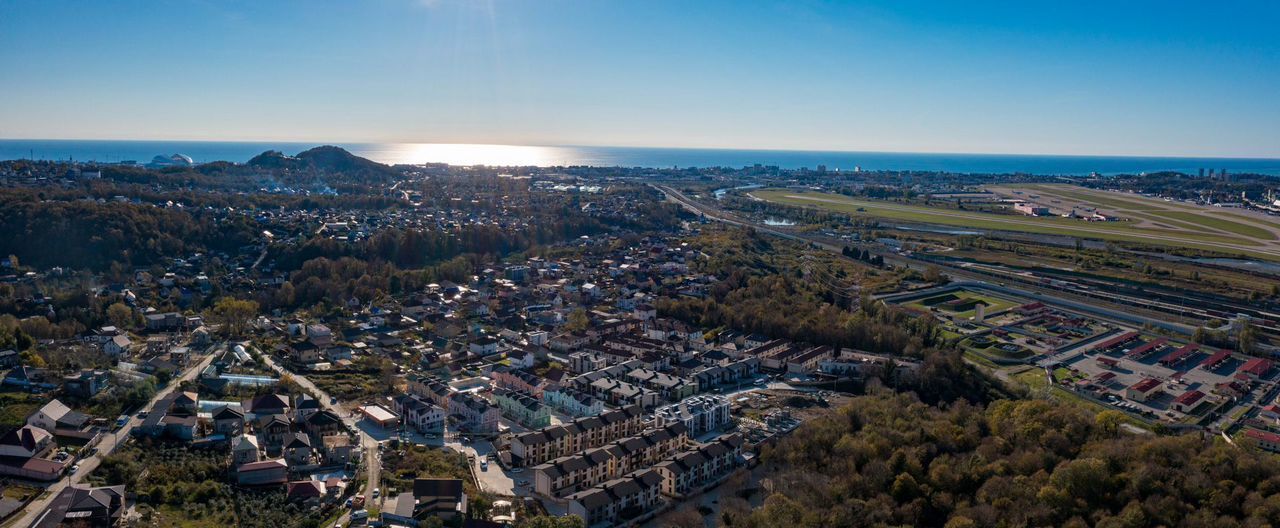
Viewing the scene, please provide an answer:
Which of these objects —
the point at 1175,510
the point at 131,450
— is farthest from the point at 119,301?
the point at 1175,510

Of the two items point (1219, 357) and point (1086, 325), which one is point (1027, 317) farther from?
point (1219, 357)

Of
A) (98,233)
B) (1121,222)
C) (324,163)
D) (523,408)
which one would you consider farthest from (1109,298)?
(324,163)

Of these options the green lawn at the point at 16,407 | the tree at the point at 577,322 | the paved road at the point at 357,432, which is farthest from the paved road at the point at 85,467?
the tree at the point at 577,322

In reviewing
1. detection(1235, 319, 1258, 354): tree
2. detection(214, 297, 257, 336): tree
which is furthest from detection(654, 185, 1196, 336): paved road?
detection(214, 297, 257, 336): tree

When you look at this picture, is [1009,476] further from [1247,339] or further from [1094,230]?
[1094,230]

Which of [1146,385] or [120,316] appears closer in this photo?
[1146,385]

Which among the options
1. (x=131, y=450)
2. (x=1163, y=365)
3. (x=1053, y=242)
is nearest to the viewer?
(x=131, y=450)

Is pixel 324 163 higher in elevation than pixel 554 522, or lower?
higher
